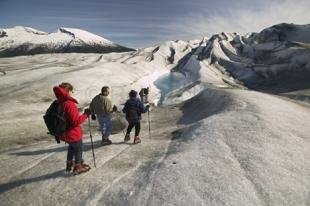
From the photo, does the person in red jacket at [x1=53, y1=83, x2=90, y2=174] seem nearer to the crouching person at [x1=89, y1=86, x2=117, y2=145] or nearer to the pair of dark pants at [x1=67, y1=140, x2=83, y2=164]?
the pair of dark pants at [x1=67, y1=140, x2=83, y2=164]

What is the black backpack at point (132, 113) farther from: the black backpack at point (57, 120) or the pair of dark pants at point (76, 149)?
the black backpack at point (57, 120)

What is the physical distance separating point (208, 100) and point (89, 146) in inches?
818

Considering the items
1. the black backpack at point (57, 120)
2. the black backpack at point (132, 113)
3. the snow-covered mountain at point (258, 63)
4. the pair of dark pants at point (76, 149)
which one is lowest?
the snow-covered mountain at point (258, 63)

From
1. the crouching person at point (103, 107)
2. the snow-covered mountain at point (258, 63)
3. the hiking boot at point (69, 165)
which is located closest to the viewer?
the hiking boot at point (69, 165)

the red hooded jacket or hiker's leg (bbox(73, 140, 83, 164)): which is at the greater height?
the red hooded jacket

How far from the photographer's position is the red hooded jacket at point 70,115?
14.4 metres

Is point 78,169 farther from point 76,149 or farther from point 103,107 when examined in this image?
point 103,107

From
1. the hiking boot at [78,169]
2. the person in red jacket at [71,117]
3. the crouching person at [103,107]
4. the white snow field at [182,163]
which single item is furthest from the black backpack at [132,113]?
Answer: the hiking boot at [78,169]

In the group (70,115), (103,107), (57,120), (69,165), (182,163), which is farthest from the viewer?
(103,107)

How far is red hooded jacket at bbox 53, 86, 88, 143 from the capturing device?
14352 millimetres

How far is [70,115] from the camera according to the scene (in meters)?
14.6

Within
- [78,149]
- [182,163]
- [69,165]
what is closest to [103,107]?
[69,165]

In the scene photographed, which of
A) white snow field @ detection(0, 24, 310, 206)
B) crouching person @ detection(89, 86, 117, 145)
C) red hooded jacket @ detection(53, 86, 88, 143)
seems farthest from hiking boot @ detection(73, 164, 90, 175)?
crouching person @ detection(89, 86, 117, 145)

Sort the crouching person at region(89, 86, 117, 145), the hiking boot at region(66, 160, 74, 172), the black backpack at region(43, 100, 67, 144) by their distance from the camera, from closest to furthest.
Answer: the black backpack at region(43, 100, 67, 144) → the hiking boot at region(66, 160, 74, 172) → the crouching person at region(89, 86, 117, 145)
